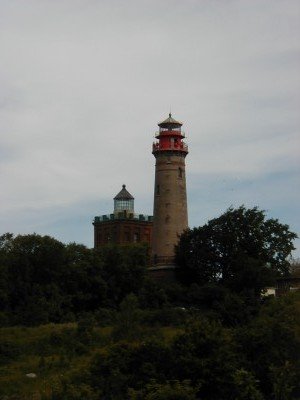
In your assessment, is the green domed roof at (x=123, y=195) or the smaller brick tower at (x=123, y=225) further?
the green domed roof at (x=123, y=195)

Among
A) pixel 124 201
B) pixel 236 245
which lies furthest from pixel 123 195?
pixel 236 245

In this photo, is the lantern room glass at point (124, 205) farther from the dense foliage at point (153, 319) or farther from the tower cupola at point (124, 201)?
the dense foliage at point (153, 319)

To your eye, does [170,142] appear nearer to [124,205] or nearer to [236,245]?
[236,245]

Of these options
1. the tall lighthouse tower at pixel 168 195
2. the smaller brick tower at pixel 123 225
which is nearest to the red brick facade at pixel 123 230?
the smaller brick tower at pixel 123 225

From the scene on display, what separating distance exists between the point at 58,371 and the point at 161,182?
30600mm

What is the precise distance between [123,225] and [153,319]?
37113 millimetres

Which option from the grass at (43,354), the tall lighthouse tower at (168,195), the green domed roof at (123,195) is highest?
the green domed roof at (123,195)

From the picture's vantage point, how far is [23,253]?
55906 millimetres

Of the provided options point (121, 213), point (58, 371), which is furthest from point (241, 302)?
point (121, 213)

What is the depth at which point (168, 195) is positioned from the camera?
6962cm

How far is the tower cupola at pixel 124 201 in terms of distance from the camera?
90.8 meters

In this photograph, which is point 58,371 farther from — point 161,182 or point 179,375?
point 161,182

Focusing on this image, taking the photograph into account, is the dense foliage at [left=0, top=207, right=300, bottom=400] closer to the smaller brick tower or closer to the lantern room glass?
the smaller brick tower

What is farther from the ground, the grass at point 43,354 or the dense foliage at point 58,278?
the dense foliage at point 58,278
